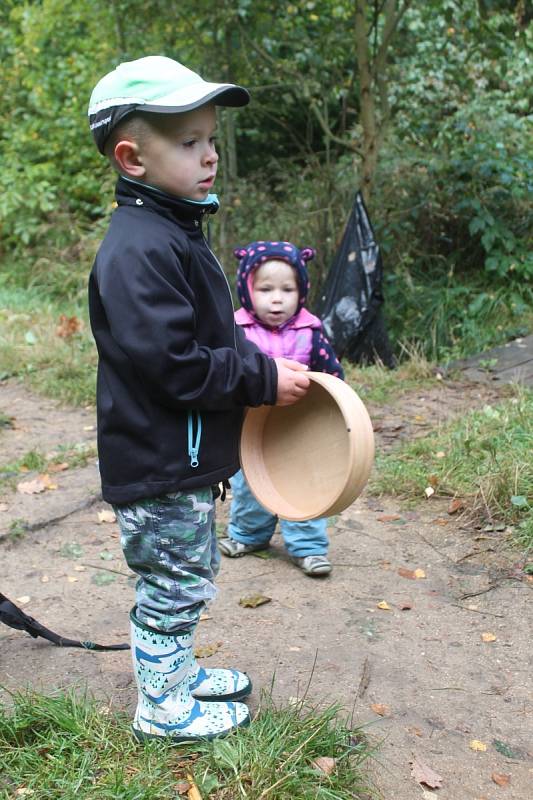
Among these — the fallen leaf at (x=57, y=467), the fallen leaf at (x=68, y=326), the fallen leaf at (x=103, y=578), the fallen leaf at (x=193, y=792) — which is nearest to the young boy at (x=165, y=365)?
the fallen leaf at (x=193, y=792)

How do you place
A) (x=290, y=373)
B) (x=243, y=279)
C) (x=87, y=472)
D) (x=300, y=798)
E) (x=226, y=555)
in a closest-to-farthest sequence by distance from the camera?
(x=300, y=798) < (x=290, y=373) < (x=243, y=279) < (x=226, y=555) < (x=87, y=472)

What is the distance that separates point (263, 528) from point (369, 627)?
0.81m

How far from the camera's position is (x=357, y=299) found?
685cm

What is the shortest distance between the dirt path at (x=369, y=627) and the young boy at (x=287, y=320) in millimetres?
138

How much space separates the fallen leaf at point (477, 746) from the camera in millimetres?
2529

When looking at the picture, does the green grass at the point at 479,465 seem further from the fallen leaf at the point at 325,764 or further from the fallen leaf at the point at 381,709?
the fallen leaf at the point at 325,764

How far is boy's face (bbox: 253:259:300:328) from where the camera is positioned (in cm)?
345

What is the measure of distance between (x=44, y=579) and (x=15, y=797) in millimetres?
1533

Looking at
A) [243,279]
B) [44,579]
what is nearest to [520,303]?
[243,279]

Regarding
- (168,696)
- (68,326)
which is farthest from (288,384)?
(68,326)

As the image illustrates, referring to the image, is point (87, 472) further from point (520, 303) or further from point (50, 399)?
point (520, 303)

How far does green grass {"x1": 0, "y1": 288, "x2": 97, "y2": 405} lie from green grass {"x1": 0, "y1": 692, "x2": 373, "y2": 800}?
153 inches

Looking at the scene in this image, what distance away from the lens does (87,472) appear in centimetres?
491

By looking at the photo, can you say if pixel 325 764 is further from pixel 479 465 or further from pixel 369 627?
pixel 479 465
